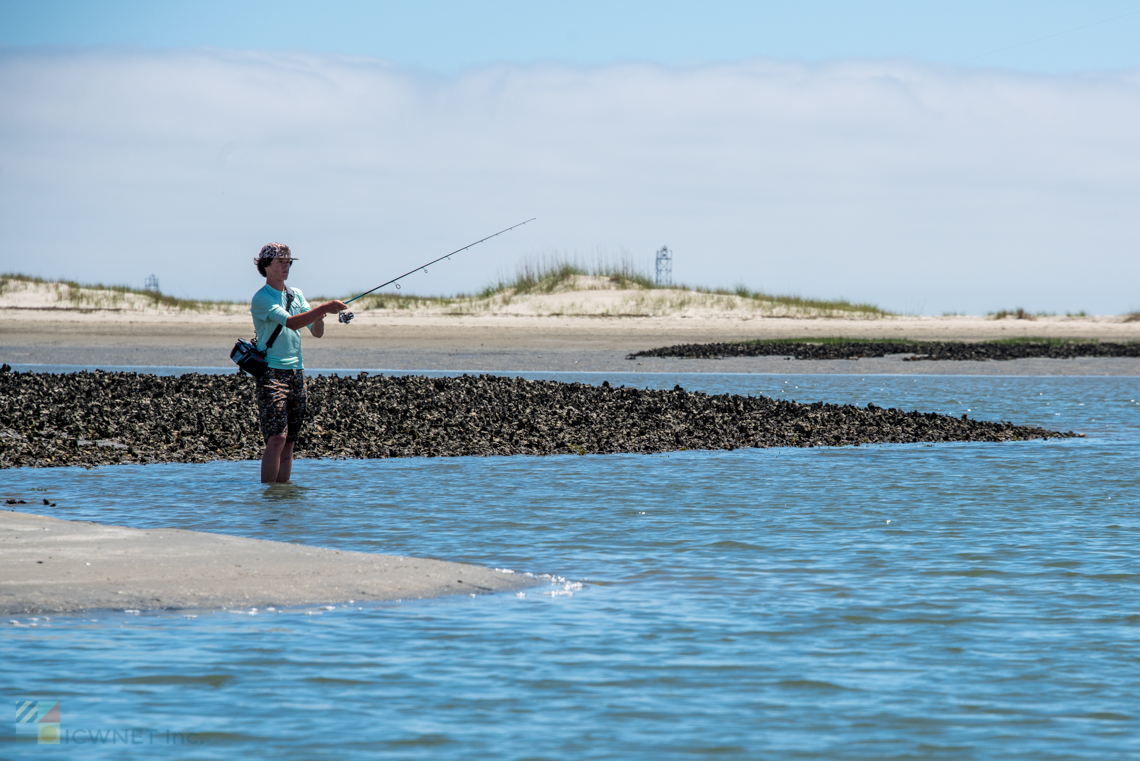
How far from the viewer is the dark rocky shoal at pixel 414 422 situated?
600 inches

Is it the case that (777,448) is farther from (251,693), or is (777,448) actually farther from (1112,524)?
(251,693)

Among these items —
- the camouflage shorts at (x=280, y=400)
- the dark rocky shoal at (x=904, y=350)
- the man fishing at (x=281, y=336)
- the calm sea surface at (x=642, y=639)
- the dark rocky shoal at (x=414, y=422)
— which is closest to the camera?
the calm sea surface at (x=642, y=639)

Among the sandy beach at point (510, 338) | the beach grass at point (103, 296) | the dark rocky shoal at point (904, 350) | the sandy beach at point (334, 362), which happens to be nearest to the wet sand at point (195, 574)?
the sandy beach at point (334, 362)

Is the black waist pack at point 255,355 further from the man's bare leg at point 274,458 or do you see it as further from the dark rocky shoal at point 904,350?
the dark rocky shoal at point 904,350

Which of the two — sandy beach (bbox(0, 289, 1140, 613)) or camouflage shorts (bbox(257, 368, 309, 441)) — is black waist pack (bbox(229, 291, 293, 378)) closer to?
camouflage shorts (bbox(257, 368, 309, 441))

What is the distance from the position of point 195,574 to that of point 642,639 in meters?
2.78

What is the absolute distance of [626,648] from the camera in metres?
6.18

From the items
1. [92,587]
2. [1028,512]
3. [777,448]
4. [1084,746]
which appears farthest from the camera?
[777,448]

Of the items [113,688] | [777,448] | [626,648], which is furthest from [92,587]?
[777,448]

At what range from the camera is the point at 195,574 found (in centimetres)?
741

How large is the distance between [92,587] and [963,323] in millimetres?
46189

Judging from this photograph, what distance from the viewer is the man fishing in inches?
414

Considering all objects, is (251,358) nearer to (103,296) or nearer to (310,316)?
(310,316)

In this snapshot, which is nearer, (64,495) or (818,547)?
(818,547)
